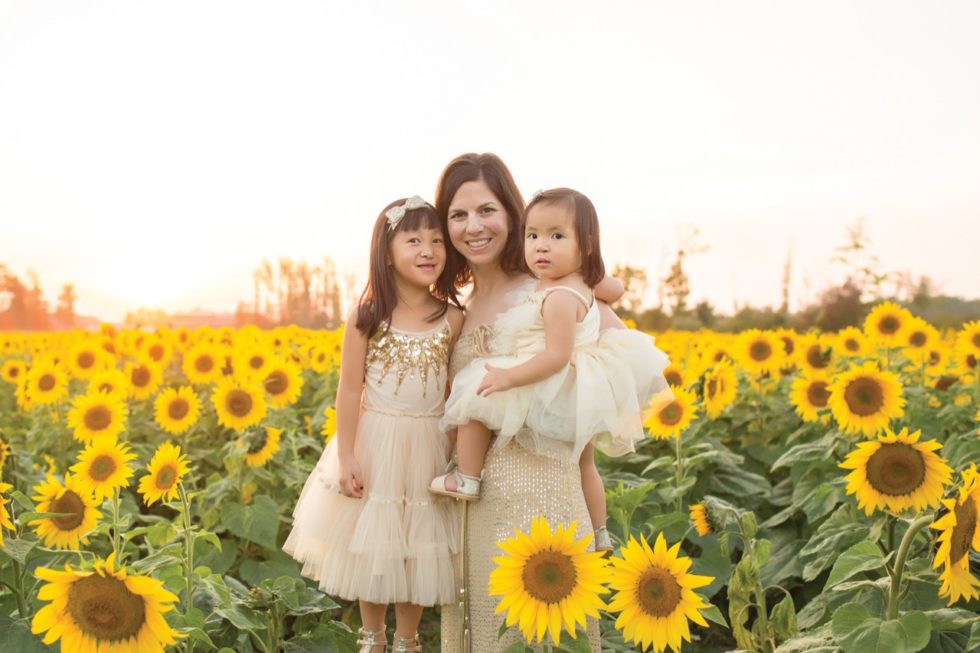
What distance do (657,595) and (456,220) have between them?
166 cm

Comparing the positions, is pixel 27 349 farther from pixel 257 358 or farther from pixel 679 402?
pixel 679 402

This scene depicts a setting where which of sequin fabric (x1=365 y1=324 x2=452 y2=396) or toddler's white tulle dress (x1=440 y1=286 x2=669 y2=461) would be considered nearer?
toddler's white tulle dress (x1=440 y1=286 x2=669 y2=461)

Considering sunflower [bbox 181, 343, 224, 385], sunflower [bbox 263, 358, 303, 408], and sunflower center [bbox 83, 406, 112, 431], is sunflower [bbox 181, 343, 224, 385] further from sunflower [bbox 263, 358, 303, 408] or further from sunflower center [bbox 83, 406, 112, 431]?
sunflower center [bbox 83, 406, 112, 431]

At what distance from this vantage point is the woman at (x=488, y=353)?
3320mm

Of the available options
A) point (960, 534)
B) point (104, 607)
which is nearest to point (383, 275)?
point (104, 607)

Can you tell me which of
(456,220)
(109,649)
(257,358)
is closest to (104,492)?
(109,649)

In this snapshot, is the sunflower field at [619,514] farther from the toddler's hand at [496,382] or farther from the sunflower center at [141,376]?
the toddler's hand at [496,382]

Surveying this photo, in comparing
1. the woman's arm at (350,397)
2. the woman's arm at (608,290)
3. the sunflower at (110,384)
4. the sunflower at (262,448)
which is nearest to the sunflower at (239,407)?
the sunflower at (262,448)

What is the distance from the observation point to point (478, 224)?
3539 mm

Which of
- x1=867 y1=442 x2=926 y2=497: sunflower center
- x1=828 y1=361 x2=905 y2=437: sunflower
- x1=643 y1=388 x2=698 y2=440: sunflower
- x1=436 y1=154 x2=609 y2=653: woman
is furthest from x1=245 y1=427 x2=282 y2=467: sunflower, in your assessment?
x1=867 y1=442 x2=926 y2=497: sunflower center

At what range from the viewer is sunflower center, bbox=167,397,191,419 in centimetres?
598

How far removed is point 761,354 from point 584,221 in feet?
12.1

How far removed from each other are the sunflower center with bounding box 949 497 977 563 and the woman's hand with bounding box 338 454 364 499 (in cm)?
198

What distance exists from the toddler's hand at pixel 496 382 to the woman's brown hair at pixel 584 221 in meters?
0.45
